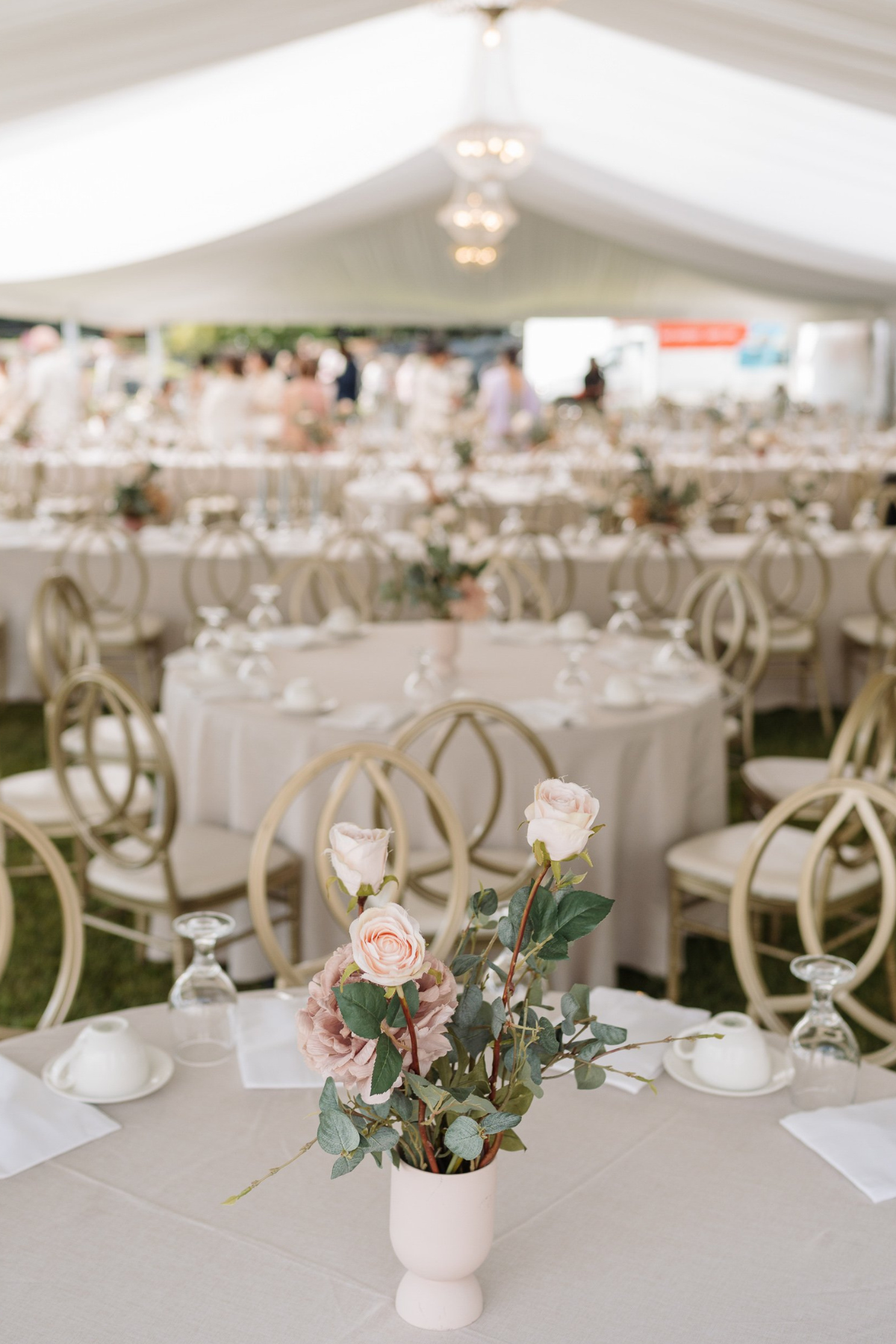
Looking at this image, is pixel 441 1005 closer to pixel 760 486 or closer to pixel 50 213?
pixel 50 213

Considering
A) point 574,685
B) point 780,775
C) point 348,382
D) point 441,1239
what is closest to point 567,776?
point 574,685

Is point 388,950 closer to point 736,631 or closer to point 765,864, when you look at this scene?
point 765,864

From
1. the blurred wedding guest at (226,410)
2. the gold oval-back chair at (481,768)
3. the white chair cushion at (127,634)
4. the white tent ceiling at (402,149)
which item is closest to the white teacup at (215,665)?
the gold oval-back chair at (481,768)

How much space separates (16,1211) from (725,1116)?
925 millimetres

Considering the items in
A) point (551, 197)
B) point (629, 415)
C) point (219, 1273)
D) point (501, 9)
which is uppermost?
point (551, 197)

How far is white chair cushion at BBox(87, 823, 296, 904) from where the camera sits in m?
3.38

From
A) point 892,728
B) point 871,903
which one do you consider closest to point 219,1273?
point 892,728

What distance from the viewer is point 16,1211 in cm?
161

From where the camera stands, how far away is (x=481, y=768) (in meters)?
3.73

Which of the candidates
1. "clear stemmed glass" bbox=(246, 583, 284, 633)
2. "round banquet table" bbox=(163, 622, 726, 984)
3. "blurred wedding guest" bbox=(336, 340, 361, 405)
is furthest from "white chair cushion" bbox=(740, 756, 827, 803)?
"blurred wedding guest" bbox=(336, 340, 361, 405)

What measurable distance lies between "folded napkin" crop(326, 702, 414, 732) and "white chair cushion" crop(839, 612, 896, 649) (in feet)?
11.1

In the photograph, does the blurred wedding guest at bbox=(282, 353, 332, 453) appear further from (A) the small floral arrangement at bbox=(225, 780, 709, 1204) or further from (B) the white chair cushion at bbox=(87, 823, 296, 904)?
(A) the small floral arrangement at bbox=(225, 780, 709, 1204)

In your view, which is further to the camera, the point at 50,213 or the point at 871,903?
the point at 50,213

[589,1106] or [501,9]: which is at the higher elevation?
[501,9]
